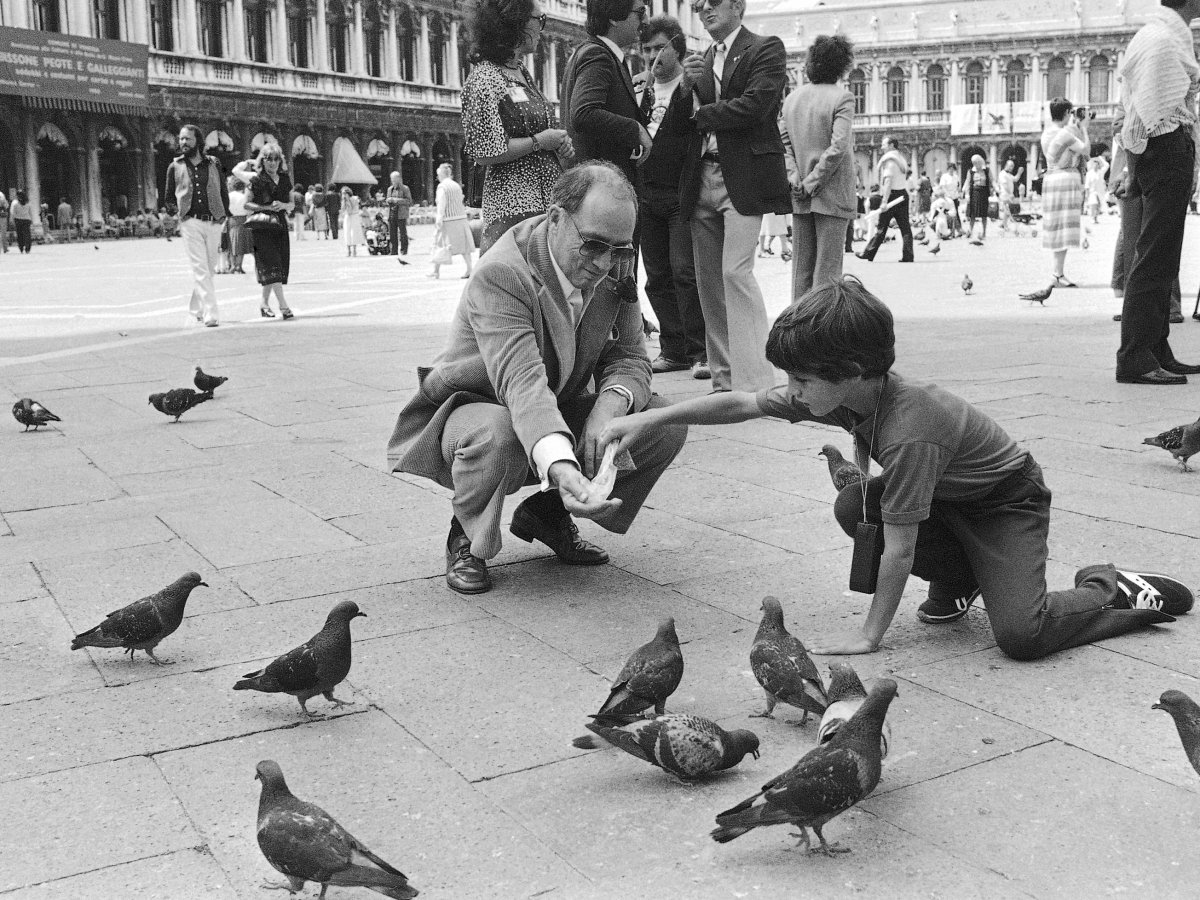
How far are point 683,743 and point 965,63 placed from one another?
265 feet

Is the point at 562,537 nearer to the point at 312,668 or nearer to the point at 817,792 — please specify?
→ the point at 312,668

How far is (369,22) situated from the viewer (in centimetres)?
4597

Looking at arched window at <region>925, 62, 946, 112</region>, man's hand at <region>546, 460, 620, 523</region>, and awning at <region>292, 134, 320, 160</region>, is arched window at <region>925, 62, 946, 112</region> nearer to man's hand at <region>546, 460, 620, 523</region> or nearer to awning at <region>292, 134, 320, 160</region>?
awning at <region>292, 134, 320, 160</region>

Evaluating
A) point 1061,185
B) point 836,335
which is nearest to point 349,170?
point 1061,185

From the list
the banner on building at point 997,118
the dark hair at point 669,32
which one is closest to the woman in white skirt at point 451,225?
the dark hair at point 669,32

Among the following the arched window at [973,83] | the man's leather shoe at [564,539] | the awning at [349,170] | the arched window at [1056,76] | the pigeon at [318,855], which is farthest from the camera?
the arched window at [973,83]

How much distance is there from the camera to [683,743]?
242cm

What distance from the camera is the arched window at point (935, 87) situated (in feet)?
257

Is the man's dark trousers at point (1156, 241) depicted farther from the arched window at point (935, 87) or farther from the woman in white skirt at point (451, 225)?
the arched window at point (935, 87)

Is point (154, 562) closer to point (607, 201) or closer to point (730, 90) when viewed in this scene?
point (607, 201)

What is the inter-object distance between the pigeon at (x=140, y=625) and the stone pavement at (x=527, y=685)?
0.26ft

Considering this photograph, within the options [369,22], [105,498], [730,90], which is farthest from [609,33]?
[369,22]

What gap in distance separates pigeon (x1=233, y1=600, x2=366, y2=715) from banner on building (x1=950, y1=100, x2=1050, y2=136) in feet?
216

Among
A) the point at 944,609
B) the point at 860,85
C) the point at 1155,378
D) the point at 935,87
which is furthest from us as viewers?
the point at 860,85
